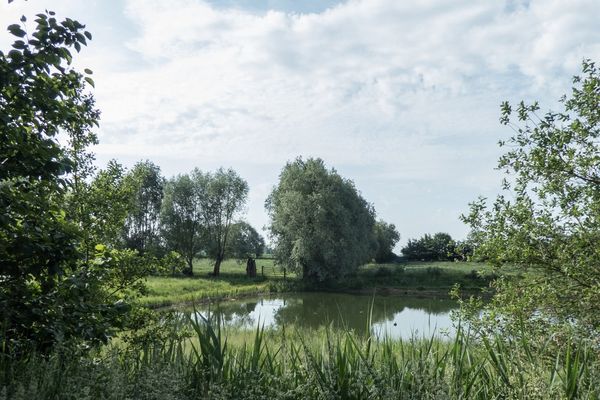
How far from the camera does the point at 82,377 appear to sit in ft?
12.8

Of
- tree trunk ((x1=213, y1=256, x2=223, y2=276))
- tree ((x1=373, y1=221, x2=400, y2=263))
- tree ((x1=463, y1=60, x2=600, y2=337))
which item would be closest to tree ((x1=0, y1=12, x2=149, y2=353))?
tree ((x1=463, y1=60, x2=600, y2=337))

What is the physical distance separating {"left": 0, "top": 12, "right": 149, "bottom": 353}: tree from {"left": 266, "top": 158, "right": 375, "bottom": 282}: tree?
35.0m

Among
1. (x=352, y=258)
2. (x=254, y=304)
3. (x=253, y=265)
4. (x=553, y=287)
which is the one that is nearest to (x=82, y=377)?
(x=553, y=287)

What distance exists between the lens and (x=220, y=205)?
171ft

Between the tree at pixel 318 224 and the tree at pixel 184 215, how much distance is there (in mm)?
10798

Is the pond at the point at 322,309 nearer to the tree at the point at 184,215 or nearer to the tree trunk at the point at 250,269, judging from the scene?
the tree trunk at the point at 250,269

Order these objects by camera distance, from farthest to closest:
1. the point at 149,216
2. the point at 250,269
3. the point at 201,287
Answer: the point at 149,216 < the point at 250,269 < the point at 201,287

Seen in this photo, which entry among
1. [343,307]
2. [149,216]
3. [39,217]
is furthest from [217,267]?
[39,217]

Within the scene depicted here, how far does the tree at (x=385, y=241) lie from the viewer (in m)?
74.0

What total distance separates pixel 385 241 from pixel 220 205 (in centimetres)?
3258

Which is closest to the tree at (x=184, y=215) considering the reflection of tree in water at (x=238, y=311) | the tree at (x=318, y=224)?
the tree at (x=318, y=224)

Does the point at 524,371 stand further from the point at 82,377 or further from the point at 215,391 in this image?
the point at 82,377

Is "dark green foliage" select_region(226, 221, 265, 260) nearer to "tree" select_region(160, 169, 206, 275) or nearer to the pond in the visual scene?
"tree" select_region(160, 169, 206, 275)

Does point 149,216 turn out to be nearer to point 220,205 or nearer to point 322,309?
point 220,205
